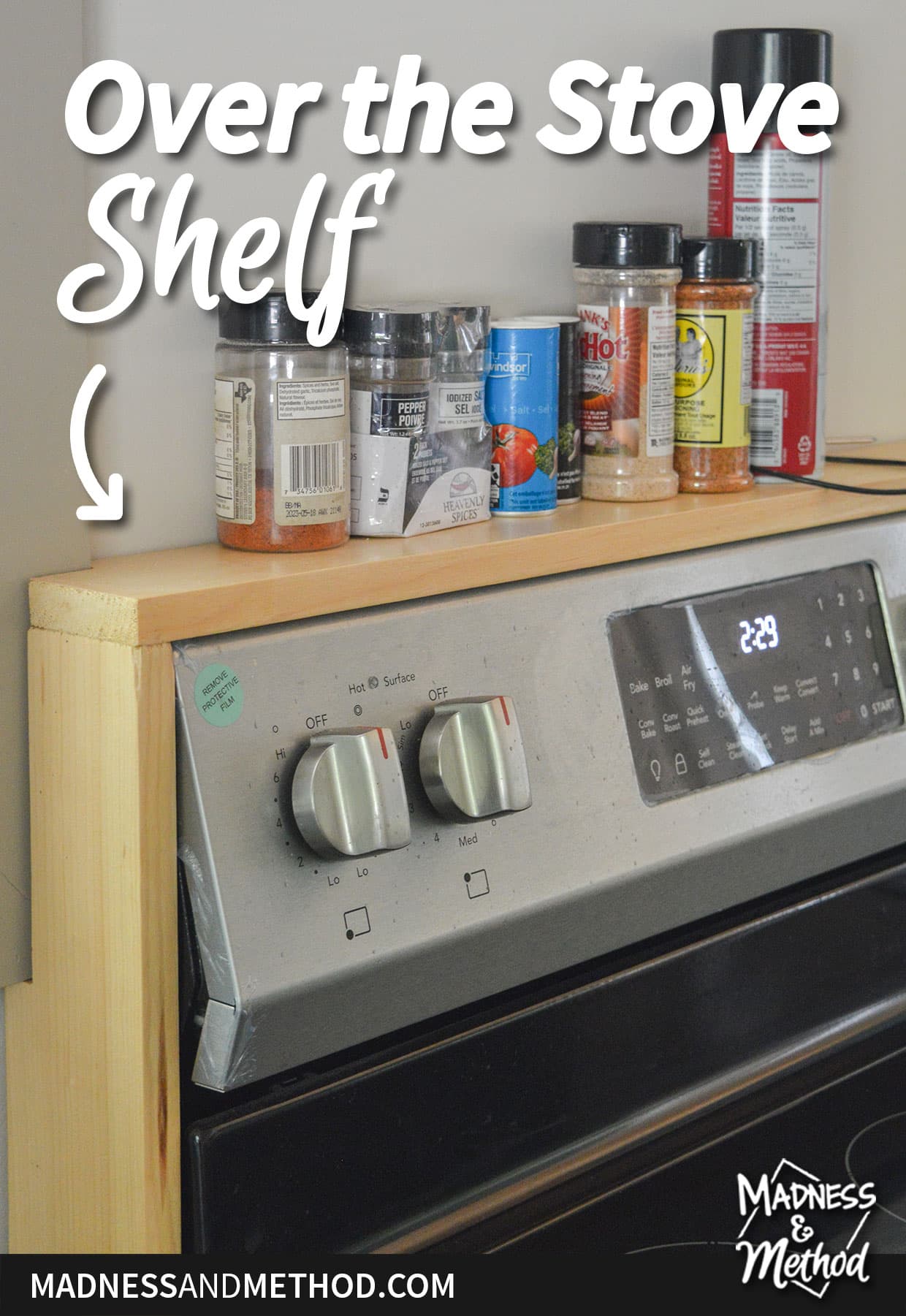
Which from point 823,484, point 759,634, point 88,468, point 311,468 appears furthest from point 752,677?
point 88,468

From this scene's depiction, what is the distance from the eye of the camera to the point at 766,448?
1.04 meters

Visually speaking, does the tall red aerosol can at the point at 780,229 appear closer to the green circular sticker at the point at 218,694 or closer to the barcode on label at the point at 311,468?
the barcode on label at the point at 311,468

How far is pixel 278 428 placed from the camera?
73 centimetres

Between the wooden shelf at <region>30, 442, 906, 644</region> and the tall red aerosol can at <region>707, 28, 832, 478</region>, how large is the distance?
0.28 feet

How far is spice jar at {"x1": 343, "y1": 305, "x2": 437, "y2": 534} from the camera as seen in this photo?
78 cm

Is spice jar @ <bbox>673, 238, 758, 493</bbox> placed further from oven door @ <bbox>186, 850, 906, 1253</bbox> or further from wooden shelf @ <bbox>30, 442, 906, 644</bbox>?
oven door @ <bbox>186, 850, 906, 1253</bbox>

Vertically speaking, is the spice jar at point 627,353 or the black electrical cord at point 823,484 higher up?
the spice jar at point 627,353

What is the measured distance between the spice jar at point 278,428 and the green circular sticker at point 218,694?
0.11 metres

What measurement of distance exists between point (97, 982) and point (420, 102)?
55 centimetres

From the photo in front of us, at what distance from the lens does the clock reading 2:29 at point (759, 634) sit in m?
0.90

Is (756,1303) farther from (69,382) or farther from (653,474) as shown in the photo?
(69,382)

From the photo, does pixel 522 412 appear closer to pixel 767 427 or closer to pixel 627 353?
pixel 627 353

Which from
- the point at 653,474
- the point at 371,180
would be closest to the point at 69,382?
the point at 371,180

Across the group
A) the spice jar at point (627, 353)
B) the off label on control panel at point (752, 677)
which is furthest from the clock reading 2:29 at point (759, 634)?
the spice jar at point (627, 353)
